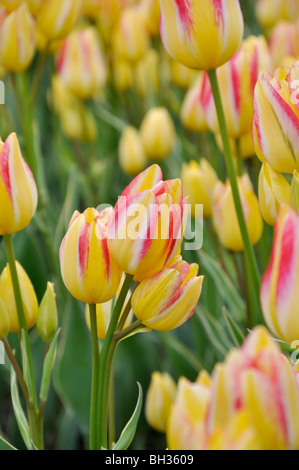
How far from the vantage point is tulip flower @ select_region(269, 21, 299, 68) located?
3.51 feet

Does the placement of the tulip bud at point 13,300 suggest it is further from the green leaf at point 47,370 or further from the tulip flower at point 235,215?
the tulip flower at point 235,215

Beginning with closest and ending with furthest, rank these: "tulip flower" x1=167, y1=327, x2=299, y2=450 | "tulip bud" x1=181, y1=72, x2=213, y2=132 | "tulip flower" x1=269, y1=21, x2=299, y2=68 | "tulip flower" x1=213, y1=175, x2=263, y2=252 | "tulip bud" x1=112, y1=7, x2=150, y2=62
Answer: "tulip flower" x1=167, y1=327, x2=299, y2=450, "tulip flower" x1=213, y1=175, x2=263, y2=252, "tulip bud" x1=181, y1=72, x2=213, y2=132, "tulip flower" x1=269, y1=21, x2=299, y2=68, "tulip bud" x1=112, y1=7, x2=150, y2=62

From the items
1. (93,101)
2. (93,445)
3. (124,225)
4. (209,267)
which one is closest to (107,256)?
(124,225)

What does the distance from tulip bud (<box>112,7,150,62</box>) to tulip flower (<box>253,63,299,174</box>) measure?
826 mm

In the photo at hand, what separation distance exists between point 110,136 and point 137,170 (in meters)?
0.30

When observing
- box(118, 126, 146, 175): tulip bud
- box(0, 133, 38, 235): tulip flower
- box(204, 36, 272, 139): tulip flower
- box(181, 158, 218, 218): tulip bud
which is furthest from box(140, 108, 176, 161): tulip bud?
box(0, 133, 38, 235): tulip flower

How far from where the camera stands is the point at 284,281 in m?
0.33

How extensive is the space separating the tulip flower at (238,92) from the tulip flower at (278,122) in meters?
0.18

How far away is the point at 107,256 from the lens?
17.0 inches

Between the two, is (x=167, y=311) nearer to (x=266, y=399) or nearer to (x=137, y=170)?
(x=266, y=399)

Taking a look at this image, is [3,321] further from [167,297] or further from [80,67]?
[80,67]

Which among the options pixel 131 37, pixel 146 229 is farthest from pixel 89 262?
pixel 131 37

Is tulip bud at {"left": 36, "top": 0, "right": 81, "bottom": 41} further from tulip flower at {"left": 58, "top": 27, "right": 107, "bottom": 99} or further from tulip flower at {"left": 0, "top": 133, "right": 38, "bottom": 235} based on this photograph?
tulip flower at {"left": 0, "top": 133, "right": 38, "bottom": 235}

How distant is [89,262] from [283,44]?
775 mm
